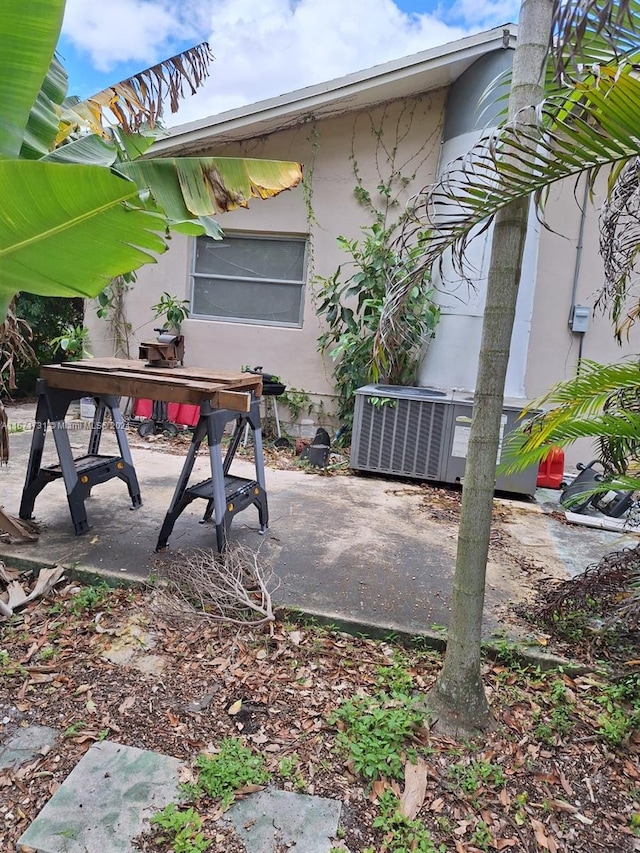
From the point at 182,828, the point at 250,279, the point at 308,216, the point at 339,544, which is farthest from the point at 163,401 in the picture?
the point at 308,216

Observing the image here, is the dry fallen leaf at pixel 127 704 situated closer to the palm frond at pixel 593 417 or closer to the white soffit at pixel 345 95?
the palm frond at pixel 593 417

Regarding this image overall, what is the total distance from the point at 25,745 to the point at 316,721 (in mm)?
1222

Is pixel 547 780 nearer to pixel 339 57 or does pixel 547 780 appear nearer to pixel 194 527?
pixel 194 527

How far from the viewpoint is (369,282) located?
701 centimetres

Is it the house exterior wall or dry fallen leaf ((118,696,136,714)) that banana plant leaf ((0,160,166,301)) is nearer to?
dry fallen leaf ((118,696,136,714))

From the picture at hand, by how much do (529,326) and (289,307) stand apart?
3.58m

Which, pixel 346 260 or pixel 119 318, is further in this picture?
pixel 119 318

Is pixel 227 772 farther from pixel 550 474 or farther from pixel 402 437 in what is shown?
pixel 550 474

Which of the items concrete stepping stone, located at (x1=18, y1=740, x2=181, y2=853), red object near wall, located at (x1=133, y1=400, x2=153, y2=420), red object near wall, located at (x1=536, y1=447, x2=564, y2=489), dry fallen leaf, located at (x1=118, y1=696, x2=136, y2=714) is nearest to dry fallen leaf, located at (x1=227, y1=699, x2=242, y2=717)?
concrete stepping stone, located at (x1=18, y1=740, x2=181, y2=853)

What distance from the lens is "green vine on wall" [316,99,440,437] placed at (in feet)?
23.2

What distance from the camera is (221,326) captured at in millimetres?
8289

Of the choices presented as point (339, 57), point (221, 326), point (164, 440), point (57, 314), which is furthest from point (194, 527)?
point (57, 314)

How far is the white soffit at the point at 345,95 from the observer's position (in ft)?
21.1

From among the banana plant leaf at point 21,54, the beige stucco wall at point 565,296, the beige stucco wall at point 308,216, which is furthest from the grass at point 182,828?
the beige stucco wall at point 565,296
